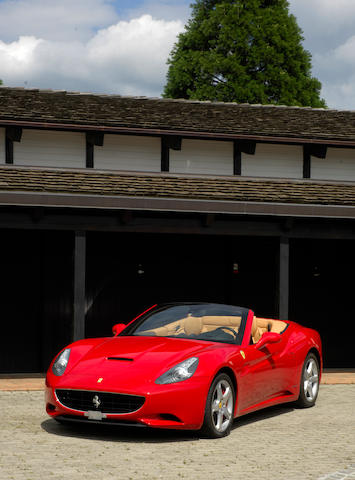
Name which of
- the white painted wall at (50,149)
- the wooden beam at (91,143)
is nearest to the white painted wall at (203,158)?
the wooden beam at (91,143)

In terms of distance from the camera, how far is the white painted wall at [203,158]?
1662cm

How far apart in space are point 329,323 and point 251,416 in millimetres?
8853

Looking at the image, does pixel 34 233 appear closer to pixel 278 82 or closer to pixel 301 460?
pixel 301 460

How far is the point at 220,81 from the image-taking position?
37.3 m

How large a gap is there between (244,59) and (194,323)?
1205 inches

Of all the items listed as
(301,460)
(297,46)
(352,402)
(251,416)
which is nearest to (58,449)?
(301,460)

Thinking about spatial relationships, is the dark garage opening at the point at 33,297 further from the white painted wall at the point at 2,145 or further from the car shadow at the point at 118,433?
the car shadow at the point at 118,433

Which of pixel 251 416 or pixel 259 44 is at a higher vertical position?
pixel 259 44

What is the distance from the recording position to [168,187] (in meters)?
14.3

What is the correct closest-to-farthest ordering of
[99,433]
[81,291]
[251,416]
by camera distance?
1. [99,433]
2. [251,416]
3. [81,291]

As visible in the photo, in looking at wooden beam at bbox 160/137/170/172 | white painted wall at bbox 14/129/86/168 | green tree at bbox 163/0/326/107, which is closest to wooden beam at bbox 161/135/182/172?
wooden beam at bbox 160/137/170/172

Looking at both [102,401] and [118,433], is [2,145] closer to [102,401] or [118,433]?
[118,433]

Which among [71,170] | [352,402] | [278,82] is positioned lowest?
[352,402]

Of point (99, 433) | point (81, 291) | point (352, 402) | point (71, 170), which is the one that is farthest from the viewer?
point (71, 170)
